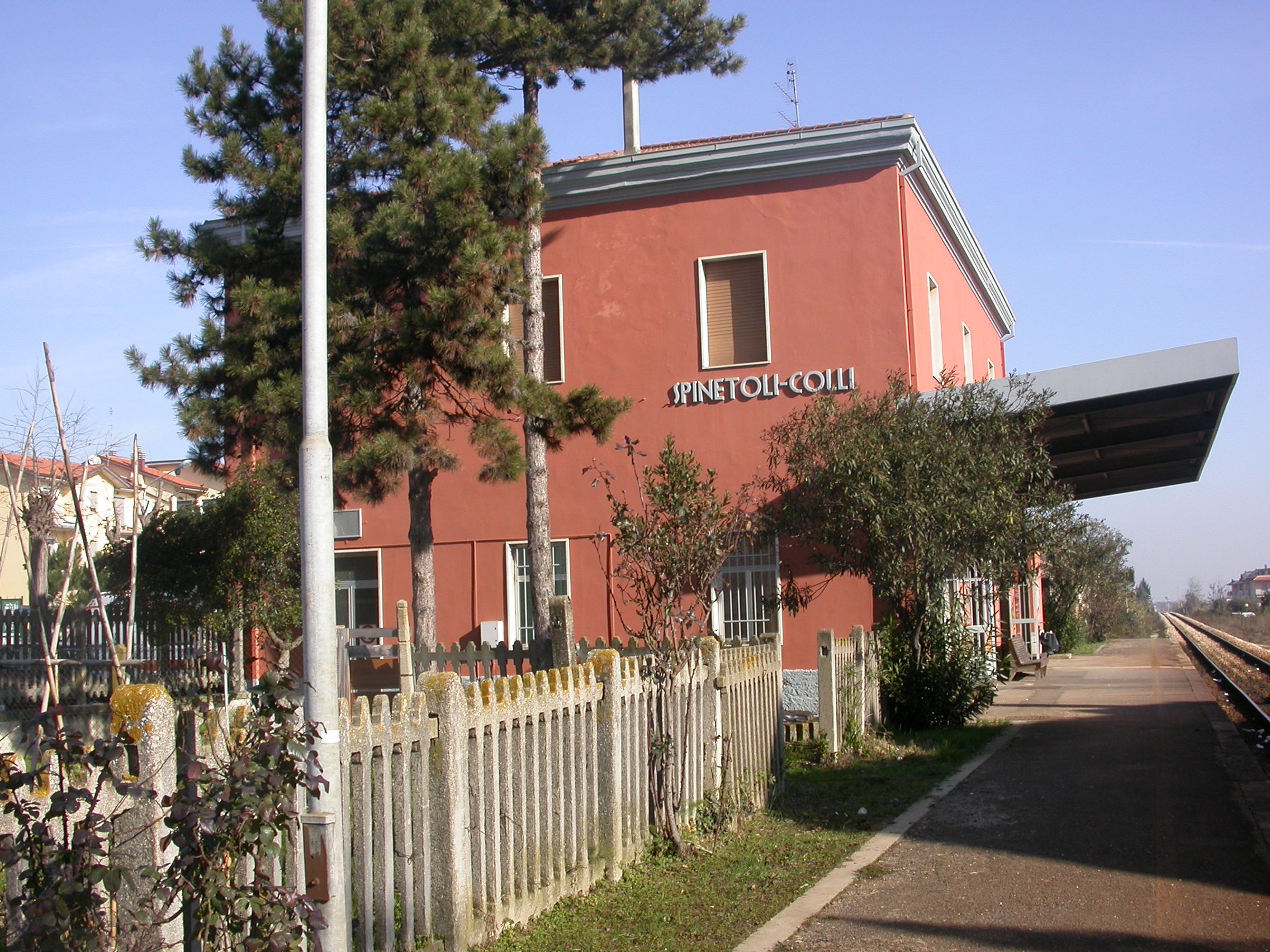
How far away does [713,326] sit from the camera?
56.2 feet

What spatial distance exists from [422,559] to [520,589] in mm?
3532

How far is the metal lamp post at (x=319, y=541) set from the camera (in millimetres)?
4410

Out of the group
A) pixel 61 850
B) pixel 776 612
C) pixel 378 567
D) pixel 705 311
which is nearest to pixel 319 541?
pixel 61 850

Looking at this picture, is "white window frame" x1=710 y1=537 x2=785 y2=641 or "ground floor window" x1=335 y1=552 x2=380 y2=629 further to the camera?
"ground floor window" x1=335 y1=552 x2=380 y2=629

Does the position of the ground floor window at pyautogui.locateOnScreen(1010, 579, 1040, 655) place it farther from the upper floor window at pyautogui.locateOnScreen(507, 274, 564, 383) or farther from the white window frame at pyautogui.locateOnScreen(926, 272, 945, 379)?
the upper floor window at pyautogui.locateOnScreen(507, 274, 564, 383)

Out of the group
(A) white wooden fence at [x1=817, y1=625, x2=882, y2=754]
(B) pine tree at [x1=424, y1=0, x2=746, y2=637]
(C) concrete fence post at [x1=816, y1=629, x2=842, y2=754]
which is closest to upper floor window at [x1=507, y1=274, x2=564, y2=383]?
(B) pine tree at [x1=424, y1=0, x2=746, y2=637]

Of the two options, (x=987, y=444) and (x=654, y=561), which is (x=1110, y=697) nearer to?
(x=987, y=444)

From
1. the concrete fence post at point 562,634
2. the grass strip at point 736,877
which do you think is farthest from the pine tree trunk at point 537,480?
the grass strip at point 736,877

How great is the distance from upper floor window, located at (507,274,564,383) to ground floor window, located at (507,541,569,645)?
8.35 feet

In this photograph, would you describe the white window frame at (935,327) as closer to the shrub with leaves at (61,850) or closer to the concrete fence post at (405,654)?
the concrete fence post at (405,654)

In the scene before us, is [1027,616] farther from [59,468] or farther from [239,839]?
[239,839]

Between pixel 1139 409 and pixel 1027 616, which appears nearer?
pixel 1139 409

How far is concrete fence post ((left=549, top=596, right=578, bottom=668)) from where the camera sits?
11812 mm

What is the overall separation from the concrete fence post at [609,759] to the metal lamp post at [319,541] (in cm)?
236
